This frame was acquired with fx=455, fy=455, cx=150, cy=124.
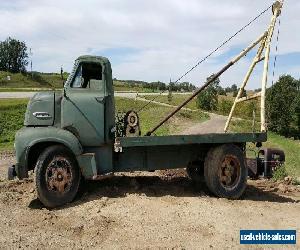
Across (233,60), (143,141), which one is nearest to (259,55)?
(233,60)

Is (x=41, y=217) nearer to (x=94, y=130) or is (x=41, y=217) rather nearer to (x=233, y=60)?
(x=94, y=130)

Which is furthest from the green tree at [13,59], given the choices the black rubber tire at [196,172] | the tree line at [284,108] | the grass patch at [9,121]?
the black rubber tire at [196,172]

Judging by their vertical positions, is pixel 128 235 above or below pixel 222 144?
below

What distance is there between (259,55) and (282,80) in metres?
51.3

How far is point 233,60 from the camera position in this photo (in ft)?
33.7

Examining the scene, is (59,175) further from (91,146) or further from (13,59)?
(13,59)

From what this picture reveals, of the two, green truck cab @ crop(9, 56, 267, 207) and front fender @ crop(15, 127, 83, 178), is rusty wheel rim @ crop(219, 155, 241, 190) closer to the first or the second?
green truck cab @ crop(9, 56, 267, 207)

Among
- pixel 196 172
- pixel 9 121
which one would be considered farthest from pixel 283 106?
pixel 196 172

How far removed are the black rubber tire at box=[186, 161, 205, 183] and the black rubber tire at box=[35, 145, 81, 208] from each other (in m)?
2.78

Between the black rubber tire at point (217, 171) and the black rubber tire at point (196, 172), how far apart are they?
2.29ft

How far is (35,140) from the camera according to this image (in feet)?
25.5

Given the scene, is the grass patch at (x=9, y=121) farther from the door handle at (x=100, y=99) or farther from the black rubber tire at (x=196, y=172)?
the door handle at (x=100, y=99)

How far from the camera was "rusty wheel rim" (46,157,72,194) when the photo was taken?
788 centimetres

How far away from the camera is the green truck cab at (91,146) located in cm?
788
